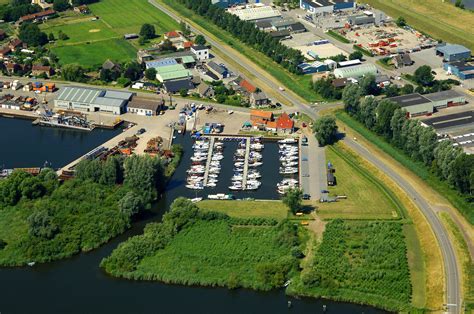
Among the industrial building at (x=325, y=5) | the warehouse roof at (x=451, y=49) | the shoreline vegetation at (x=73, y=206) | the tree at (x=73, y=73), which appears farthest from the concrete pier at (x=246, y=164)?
the industrial building at (x=325, y=5)

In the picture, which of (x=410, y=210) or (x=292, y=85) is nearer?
(x=410, y=210)

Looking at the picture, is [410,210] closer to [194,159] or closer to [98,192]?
[194,159]

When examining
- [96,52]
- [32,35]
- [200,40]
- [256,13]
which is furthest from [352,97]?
[32,35]

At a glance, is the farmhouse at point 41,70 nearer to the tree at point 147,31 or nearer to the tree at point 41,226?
the tree at point 147,31

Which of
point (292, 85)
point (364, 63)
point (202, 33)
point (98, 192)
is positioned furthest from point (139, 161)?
point (202, 33)

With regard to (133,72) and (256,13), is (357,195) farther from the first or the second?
(256,13)

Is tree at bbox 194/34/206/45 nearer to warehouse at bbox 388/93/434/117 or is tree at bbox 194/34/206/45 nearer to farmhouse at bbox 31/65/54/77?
→ farmhouse at bbox 31/65/54/77

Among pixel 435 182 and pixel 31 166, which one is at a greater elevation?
pixel 435 182
